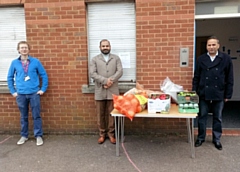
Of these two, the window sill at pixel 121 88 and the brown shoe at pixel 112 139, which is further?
the window sill at pixel 121 88

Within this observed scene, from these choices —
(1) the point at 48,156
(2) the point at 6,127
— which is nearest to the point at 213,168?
(1) the point at 48,156

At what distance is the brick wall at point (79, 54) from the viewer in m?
4.56

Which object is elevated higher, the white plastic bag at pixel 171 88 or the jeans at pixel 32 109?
the white plastic bag at pixel 171 88

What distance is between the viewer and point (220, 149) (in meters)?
4.16

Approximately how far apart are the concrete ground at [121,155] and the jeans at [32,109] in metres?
0.24

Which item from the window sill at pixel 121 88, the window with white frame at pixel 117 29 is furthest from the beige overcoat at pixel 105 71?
the window with white frame at pixel 117 29

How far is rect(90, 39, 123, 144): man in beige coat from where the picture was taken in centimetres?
429

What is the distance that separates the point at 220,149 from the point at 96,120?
232 cm

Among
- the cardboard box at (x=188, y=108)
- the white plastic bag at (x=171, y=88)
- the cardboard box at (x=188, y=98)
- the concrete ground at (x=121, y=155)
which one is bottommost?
the concrete ground at (x=121, y=155)

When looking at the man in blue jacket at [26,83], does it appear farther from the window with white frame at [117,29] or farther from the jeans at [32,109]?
the window with white frame at [117,29]

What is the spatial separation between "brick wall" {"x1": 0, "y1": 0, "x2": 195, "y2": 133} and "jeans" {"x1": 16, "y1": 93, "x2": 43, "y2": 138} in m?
0.42

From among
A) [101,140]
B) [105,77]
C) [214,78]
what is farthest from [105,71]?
[214,78]

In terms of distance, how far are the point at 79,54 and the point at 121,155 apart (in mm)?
2056

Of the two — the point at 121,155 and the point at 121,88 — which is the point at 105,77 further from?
the point at 121,155
